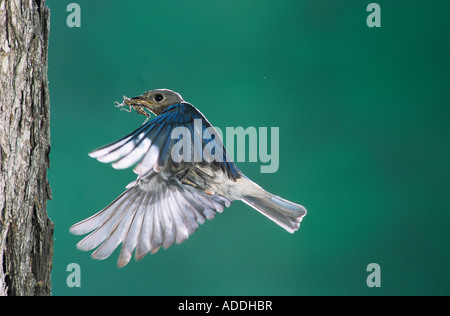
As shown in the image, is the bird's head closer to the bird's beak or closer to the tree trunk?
the bird's beak

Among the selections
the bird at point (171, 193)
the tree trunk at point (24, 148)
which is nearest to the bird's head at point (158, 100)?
the bird at point (171, 193)

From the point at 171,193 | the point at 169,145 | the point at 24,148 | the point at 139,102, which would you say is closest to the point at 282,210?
the point at 171,193

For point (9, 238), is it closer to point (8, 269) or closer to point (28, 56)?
point (8, 269)

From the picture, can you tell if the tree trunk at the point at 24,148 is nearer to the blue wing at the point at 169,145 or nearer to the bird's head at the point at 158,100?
the blue wing at the point at 169,145

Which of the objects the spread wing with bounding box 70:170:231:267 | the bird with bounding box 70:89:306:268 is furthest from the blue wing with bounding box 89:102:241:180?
the spread wing with bounding box 70:170:231:267

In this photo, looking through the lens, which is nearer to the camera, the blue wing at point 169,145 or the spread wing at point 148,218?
the blue wing at point 169,145

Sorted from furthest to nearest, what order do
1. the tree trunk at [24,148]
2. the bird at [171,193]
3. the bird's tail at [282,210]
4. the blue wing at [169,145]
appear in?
the bird's tail at [282,210] < the bird at [171,193] < the blue wing at [169,145] < the tree trunk at [24,148]

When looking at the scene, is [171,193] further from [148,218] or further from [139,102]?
[139,102]

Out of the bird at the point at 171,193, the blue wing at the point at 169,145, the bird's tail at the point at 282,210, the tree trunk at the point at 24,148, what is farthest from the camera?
the bird's tail at the point at 282,210
